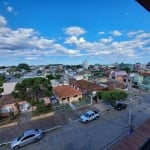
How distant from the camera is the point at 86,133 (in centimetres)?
1917

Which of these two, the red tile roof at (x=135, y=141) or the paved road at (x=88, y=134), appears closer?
the red tile roof at (x=135, y=141)

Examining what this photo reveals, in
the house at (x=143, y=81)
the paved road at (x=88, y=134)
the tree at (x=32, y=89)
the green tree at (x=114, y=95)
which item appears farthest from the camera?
the house at (x=143, y=81)

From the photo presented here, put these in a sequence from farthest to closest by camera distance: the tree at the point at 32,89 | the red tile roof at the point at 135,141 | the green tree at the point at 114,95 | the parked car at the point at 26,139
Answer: the green tree at the point at 114,95 < the tree at the point at 32,89 < the parked car at the point at 26,139 < the red tile roof at the point at 135,141

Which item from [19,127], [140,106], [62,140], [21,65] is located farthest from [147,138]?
[21,65]

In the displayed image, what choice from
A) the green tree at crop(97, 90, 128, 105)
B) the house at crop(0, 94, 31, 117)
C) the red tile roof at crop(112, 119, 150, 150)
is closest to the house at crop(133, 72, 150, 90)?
the green tree at crop(97, 90, 128, 105)

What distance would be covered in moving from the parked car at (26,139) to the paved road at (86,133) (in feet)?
1.53

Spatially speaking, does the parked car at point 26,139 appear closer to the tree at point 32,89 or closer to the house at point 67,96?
the tree at point 32,89

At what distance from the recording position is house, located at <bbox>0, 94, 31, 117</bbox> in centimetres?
2473

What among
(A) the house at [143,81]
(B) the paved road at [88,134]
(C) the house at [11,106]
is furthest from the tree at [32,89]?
(A) the house at [143,81]

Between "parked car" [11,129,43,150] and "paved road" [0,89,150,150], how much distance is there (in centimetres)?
47

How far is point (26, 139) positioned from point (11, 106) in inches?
383

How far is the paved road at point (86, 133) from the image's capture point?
16.7 meters

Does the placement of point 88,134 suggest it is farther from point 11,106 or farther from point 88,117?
point 11,106

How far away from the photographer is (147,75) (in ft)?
149
